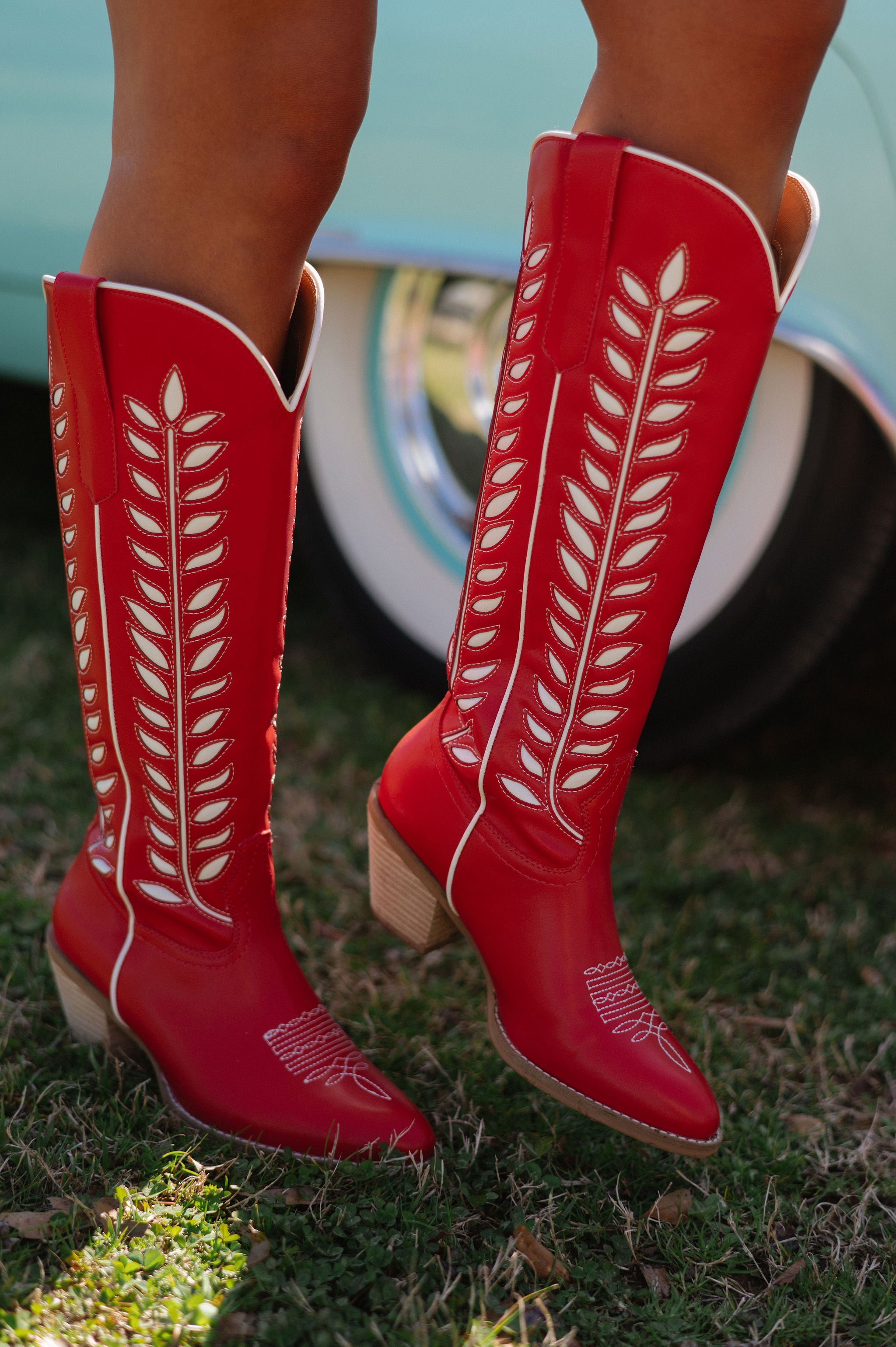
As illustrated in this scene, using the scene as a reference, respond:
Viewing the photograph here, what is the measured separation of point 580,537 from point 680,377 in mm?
144

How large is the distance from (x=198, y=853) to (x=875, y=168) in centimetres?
110

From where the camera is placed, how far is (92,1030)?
113 centimetres

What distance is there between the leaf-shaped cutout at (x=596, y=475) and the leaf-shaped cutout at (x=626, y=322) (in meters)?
0.10

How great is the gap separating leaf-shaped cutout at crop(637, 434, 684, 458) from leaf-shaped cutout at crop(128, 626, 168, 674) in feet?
1.37

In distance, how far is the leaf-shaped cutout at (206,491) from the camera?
935 millimetres

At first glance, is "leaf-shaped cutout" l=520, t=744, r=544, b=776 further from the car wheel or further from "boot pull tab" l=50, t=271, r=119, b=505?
the car wheel

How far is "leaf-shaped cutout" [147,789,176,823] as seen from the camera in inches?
40.7

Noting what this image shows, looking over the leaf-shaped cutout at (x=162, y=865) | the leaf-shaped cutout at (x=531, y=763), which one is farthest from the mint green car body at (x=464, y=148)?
the leaf-shaped cutout at (x=162, y=865)

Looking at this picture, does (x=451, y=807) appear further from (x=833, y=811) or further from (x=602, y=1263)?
(x=833, y=811)

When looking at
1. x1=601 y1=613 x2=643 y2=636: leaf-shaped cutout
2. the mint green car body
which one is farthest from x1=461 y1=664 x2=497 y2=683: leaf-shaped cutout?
the mint green car body

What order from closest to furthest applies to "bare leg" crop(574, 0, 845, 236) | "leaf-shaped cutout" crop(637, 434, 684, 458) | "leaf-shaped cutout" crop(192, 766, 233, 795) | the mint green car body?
"bare leg" crop(574, 0, 845, 236) < "leaf-shaped cutout" crop(637, 434, 684, 458) < "leaf-shaped cutout" crop(192, 766, 233, 795) < the mint green car body

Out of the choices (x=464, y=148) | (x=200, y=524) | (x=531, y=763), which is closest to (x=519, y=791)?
(x=531, y=763)

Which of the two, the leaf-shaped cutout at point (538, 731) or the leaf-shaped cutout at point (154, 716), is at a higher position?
the leaf-shaped cutout at point (538, 731)

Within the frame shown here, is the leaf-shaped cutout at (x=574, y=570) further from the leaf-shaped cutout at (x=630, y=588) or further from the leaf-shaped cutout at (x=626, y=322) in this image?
the leaf-shaped cutout at (x=626, y=322)
